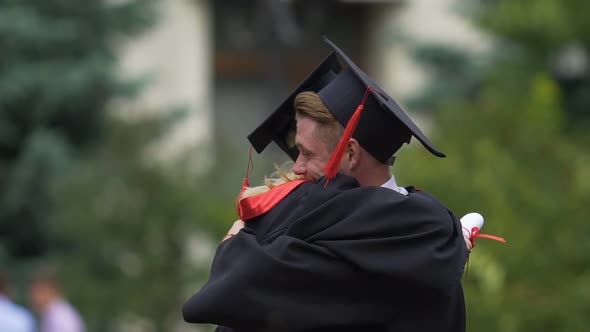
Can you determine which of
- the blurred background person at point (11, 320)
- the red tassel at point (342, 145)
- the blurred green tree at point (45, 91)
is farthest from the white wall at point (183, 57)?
the red tassel at point (342, 145)

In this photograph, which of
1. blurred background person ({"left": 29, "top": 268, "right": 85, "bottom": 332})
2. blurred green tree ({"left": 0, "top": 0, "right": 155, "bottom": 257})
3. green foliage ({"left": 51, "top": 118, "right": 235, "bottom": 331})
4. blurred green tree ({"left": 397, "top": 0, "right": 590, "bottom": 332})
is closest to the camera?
blurred green tree ({"left": 397, "top": 0, "right": 590, "bottom": 332})

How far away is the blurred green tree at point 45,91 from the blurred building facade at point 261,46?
4.67 m

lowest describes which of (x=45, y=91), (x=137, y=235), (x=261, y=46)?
(x=261, y=46)

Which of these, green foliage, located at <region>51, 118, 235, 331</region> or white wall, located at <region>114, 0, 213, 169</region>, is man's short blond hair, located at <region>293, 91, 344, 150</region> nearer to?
green foliage, located at <region>51, 118, 235, 331</region>

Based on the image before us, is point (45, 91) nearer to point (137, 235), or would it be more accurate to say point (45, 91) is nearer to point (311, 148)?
point (137, 235)

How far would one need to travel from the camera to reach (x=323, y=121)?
345 centimetres

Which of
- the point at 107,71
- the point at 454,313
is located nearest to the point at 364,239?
the point at 454,313

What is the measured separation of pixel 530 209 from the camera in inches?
341

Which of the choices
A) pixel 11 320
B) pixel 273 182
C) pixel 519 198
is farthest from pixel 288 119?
pixel 519 198

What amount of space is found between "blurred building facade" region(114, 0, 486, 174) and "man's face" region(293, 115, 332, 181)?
15341 millimetres

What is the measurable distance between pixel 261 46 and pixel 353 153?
16.8m

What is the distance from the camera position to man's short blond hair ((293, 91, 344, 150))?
344 centimetres

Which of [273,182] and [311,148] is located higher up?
[311,148]

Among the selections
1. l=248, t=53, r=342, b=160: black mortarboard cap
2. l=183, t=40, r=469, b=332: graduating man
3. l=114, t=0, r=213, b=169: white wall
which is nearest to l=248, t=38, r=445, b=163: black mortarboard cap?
l=183, t=40, r=469, b=332: graduating man
